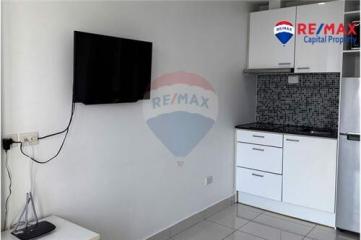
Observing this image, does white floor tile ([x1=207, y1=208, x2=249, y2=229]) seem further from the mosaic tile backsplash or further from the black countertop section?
the mosaic tile backsplash

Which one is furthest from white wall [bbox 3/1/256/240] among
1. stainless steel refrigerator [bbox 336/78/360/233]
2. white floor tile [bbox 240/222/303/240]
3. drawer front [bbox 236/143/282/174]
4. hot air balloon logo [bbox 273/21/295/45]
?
stainless steel refrigerator [bbox 336/78/360/233]

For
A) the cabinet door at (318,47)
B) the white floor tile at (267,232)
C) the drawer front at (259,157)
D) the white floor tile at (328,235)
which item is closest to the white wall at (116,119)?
the drawer front at (259,157)

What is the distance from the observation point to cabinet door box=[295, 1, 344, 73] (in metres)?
3.44

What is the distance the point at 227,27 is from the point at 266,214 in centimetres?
215

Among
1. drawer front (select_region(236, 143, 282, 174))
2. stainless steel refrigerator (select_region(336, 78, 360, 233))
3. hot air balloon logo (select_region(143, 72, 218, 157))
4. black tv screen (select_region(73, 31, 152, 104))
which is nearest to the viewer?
black tv screen (select_region(73, 31, 152, 104))

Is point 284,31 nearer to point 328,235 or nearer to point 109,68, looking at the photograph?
point 328,235

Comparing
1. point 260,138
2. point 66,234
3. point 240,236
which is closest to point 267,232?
point 240,236

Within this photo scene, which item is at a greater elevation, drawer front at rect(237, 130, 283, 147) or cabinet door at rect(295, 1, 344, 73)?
cabinet door at rect(295, 1, 344, 73)

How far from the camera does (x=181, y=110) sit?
10.4 ft

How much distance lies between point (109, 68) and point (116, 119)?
43 centimetres

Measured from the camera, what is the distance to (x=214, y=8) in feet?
11.5

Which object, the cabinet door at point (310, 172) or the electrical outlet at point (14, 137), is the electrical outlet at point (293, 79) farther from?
the electrical outlet at point (14, 137)

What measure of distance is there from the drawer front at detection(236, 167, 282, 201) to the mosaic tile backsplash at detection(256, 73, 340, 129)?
2.73 feet

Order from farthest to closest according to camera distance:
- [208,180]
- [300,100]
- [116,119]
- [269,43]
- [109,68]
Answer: [300,100], [269,43], [208,180], [116,119], [109,68]
